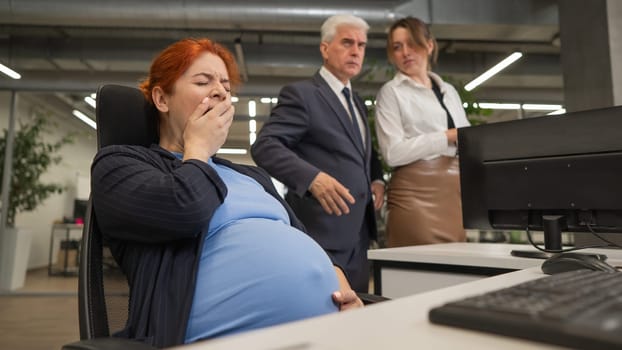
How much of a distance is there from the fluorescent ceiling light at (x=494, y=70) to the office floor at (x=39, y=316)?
4.92 m

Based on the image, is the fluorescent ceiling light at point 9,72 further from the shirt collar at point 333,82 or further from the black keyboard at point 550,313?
the black keyboard at point 550,313

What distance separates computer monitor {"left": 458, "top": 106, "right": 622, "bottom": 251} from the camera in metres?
1.14

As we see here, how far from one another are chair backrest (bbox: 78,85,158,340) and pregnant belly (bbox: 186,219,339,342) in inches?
7.5

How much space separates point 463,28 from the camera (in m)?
4.83

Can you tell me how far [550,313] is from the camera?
0.39 metres

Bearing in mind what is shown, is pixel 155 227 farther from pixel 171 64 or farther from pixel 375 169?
pixel 375 169

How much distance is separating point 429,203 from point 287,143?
2.03 feet

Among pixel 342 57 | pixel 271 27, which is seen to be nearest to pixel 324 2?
pixel 271 27

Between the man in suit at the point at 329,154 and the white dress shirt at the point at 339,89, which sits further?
the white dress shirt at the point at 339,89

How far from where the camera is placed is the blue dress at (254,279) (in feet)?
3.02

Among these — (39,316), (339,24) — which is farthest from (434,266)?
(39,316)

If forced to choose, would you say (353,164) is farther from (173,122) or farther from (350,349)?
(350,349)

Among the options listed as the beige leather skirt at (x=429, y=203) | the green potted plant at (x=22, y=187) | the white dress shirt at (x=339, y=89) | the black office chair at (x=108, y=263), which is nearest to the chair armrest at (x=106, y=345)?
the black office chair at (x=108, y=263)

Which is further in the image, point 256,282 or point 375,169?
point 375,169
